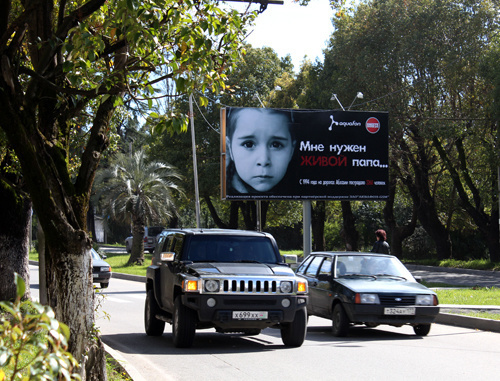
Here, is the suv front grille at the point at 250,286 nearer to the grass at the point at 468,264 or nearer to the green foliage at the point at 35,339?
the green foliage at the point at 35,339

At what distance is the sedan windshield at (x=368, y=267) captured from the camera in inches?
527

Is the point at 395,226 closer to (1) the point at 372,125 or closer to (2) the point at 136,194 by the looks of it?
(2) the point at 136,194

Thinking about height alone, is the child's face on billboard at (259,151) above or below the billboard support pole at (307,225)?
above

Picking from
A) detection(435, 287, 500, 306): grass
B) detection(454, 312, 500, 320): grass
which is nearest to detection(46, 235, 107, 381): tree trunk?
detection(454, 312, 500, 320): grass

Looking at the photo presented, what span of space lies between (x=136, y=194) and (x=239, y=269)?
27.4 m

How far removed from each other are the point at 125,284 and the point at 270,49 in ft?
85.1

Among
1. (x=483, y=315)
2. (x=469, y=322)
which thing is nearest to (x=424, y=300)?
(x=469, y=322)

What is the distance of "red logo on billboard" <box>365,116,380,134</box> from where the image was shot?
81.9 feet

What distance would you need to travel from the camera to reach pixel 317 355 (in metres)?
10.3

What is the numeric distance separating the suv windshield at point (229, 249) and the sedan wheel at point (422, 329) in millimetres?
2988

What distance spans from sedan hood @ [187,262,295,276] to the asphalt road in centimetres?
116

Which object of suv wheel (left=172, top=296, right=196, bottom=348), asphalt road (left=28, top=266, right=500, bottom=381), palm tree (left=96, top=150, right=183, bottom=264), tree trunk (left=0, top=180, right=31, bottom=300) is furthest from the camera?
palm tree (left=96, top=150, right=183, bottom=264)

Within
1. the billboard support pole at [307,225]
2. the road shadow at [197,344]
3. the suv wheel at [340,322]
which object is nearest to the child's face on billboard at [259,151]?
the billboard support pole at [307,225]

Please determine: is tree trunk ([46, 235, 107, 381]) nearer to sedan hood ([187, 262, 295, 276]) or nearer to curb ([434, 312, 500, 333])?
sedan hood ([187, 262, 295, 276])
